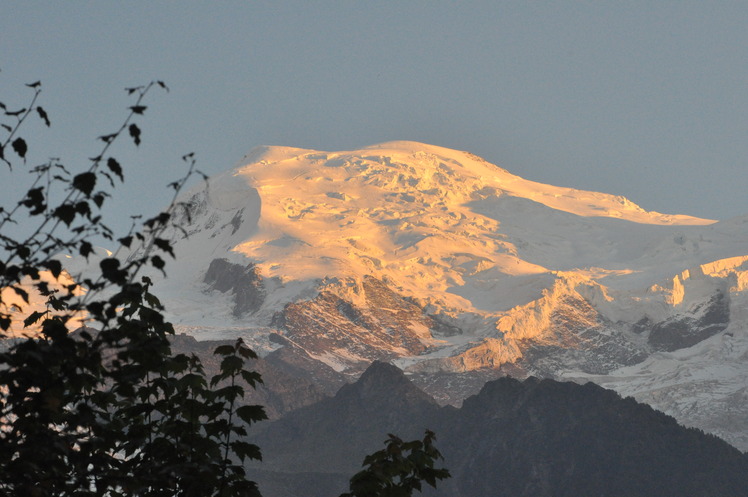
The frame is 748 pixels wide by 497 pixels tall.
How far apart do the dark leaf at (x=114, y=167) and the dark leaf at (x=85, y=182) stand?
450 mm

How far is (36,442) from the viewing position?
17.5 metres

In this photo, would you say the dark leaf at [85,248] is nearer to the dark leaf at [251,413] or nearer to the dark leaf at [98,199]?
the dark leaf at [98,199]

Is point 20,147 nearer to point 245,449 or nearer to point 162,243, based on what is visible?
point 162,243

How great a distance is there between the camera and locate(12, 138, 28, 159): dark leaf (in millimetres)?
18094

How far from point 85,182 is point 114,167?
0.63m

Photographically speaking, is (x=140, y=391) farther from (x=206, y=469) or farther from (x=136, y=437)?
(x=206, y=469)

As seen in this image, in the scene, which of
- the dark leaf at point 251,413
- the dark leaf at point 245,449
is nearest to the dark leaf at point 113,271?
the dark leaf at point 251,413

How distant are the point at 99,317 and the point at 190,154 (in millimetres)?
2523

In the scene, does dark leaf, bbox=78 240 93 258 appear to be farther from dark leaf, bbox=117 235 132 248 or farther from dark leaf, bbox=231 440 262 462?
dark leaf, bbox=231 440 262 462

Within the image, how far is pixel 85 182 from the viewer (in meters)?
17.8

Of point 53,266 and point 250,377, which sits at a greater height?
point 53,266

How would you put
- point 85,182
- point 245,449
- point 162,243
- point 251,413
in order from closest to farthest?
point 162,243 → point 85,182 → point 251,413 → point 245,449

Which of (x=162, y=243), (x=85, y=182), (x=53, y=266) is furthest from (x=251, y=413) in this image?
(x=85, y=182)

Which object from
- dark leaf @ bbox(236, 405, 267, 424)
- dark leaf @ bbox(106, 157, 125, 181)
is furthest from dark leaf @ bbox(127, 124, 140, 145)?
dark leaf @ bbox(236, 405, 267, 424)
